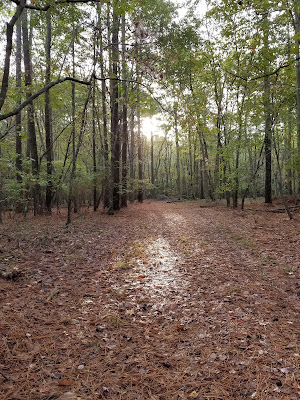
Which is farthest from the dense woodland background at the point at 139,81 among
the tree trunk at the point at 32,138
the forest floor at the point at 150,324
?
the forest floor at the point at 150,324

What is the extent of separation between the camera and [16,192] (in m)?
9.57

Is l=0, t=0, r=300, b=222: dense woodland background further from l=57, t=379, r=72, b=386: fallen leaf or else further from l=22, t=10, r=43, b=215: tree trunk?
l=57, t=379, r=72, b=386: fallen leaf

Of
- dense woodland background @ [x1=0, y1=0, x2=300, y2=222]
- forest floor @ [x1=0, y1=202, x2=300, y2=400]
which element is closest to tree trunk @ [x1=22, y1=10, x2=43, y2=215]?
dense woodland background @ [x1=0, y1=0, x2=300, y2=222]

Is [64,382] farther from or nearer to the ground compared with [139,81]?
nearer to the ground

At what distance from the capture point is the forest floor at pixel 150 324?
2.19 m

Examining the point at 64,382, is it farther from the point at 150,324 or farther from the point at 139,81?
the point at 139,81

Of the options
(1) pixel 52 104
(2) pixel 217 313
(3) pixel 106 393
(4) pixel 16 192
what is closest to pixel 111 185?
(4) pixel 16 192

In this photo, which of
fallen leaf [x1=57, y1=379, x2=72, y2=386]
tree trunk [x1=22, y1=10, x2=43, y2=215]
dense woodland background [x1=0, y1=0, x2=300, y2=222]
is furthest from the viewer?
tree trunk [x1=22, y1=10, x2=43, y2=215]

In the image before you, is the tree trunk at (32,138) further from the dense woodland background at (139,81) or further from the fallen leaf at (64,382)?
the fallen leaf at (64,382)

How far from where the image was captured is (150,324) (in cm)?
323

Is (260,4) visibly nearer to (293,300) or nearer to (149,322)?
(293,300)

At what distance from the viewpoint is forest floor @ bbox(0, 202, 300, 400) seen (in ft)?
7.18

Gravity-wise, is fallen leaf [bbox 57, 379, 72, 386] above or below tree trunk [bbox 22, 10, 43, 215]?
below

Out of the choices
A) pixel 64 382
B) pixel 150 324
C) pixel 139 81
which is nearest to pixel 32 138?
pixel 139 81
